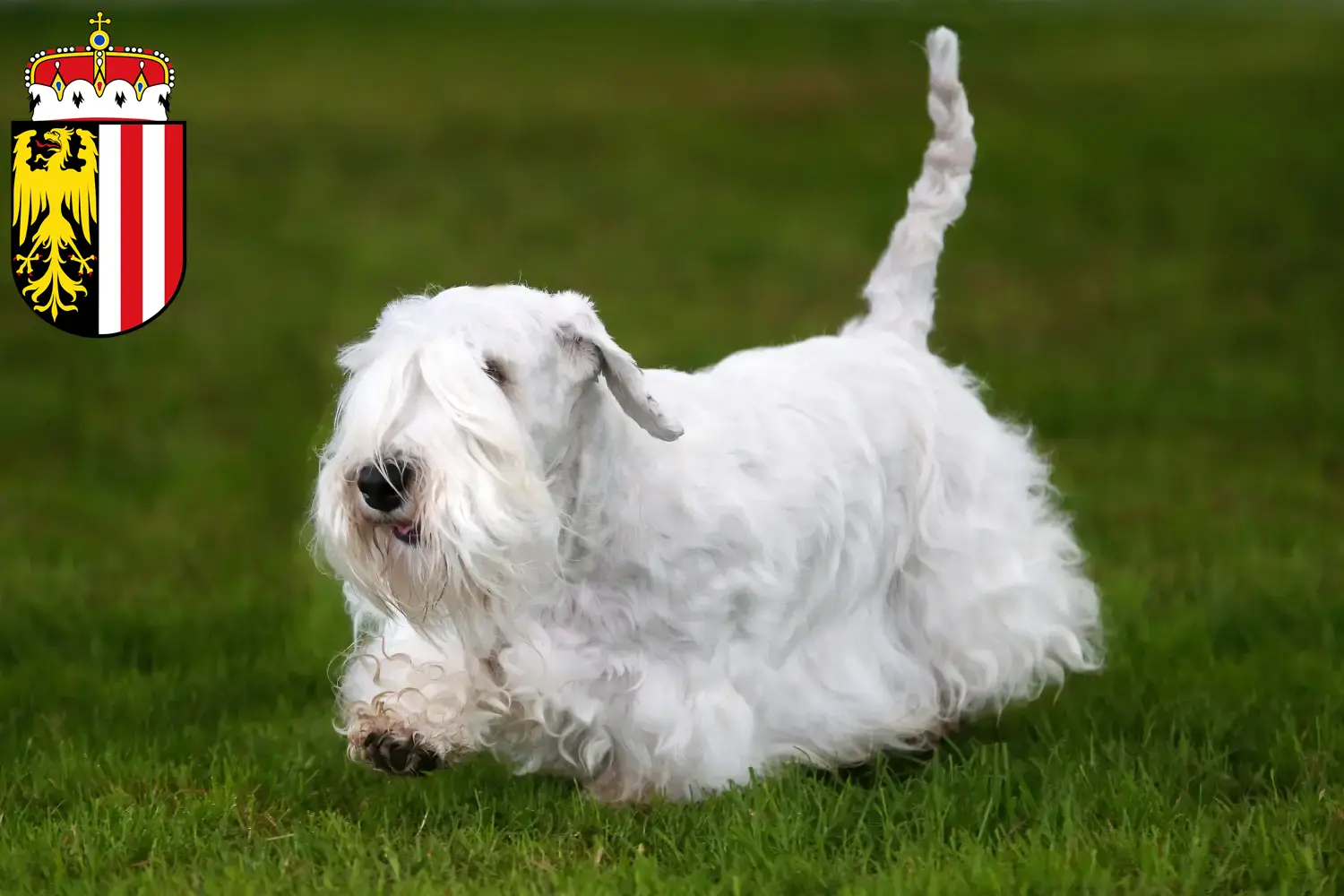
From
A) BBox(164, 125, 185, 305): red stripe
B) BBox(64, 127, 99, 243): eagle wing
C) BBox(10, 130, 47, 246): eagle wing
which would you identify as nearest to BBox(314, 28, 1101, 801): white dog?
BBox(164, 125, 185, 305): red stripe

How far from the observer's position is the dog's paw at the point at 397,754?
497 cm

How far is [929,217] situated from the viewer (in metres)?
6.69

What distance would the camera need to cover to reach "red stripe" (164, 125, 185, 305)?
690cm

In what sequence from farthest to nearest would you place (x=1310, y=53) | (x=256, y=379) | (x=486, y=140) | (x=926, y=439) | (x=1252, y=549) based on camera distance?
(x=1310, y=53) → (x=486, y=140) → (x=256, y=379) → (x=1252, y=549) → (x=926, y=439)

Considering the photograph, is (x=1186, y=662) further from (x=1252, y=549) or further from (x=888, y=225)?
(x=888, y=225)

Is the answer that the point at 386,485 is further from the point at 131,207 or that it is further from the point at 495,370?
the point at 131,207

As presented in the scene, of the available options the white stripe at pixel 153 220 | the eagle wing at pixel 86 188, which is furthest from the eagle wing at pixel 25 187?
the white stripe at pixel 153 220

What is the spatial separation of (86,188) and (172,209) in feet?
1.07

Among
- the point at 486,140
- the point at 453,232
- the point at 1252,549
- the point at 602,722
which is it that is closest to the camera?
the point at 602,722

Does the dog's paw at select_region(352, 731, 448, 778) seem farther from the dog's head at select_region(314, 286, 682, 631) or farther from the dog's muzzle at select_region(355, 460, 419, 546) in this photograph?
the dog's muzzle at select_region(355, 460, 419, 546)

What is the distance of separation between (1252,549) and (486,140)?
44.2 ft

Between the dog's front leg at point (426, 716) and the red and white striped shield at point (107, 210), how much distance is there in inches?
103

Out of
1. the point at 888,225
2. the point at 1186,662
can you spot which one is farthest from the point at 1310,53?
the point at 1186,662

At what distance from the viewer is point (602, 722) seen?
16.4 feet
